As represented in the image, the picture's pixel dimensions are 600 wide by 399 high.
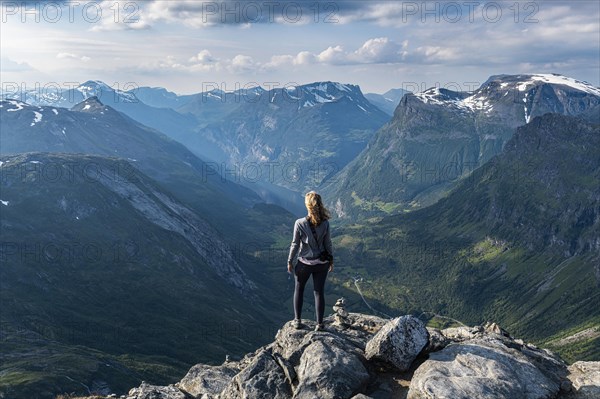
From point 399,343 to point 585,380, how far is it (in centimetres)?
1048

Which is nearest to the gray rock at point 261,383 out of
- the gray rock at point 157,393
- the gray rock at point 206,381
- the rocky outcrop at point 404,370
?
the rocky outcrop at point 404,370

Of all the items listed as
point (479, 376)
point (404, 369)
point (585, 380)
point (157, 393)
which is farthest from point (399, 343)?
point (157, 393)

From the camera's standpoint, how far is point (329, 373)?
84.2 feet

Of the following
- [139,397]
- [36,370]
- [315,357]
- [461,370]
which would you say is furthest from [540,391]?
[36,370]

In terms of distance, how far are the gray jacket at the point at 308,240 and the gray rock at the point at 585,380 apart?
15276 mm

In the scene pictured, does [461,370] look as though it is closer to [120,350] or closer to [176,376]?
[176,376]

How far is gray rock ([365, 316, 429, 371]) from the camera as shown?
89.2 ft

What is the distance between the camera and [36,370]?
128m

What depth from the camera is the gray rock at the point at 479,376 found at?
2350cm

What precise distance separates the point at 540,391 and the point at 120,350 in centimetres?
19379

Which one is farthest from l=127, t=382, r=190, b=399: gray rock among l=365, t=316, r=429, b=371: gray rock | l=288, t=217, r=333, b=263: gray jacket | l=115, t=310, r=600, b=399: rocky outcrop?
l=365, t=316, r=429, b=371: gray rock

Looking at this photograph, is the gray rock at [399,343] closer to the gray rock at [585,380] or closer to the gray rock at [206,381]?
the gray rock at [585,380]

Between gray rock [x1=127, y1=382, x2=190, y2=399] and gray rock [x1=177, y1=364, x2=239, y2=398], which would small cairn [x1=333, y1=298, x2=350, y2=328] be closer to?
gray rock [x1=177, y1=364, x2=239, y2=398]

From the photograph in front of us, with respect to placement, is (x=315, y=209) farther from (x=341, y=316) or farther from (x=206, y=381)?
(x=206, y=381)
